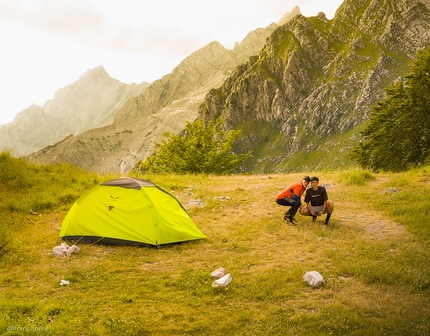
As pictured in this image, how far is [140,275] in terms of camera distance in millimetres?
8086

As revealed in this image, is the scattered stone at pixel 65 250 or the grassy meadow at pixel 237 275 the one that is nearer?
the grassy meadow at pixel 237 275

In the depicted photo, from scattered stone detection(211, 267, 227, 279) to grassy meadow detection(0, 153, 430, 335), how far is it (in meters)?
0.20

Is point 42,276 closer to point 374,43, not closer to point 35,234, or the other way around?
point 35,234

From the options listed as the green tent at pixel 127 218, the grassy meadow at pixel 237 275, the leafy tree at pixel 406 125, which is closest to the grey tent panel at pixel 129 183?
the green tent at pixel 127 218

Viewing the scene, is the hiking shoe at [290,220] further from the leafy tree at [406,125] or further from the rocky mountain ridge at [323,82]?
the rocky mountain ridge at [323,82]

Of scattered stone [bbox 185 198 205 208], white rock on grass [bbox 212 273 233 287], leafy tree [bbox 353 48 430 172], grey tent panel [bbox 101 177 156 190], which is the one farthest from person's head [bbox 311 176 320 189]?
leafy tree [bbox 353 48 430 172]

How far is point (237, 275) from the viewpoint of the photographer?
25.8 ft

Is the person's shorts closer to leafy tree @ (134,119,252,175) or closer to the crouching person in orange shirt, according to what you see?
the crouching person in orange shirt

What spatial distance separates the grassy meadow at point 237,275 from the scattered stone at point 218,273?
0.67 ft

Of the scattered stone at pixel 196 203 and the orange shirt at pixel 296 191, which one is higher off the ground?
the orange shirt at pixel 296 191

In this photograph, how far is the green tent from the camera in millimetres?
10297

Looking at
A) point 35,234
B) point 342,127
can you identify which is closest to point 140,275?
point 35,234

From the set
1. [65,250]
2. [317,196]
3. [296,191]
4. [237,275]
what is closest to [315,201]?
[317,196]

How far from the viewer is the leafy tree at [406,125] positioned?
27891 mm
